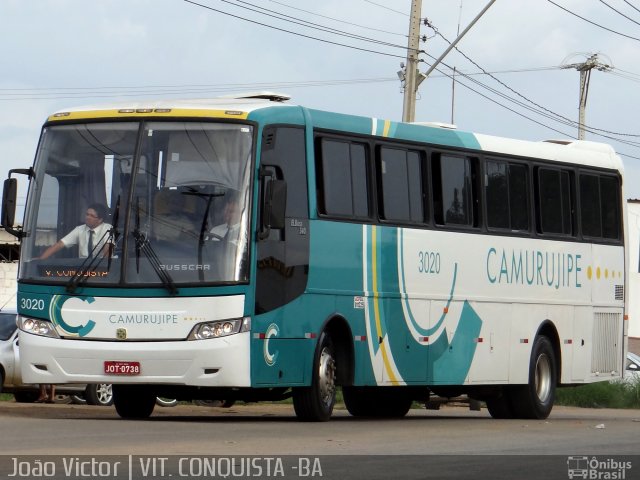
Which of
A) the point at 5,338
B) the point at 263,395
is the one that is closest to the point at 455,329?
the point at 263,395

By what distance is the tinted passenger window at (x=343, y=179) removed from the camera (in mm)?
18469

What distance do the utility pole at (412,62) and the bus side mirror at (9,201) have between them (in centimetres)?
1439

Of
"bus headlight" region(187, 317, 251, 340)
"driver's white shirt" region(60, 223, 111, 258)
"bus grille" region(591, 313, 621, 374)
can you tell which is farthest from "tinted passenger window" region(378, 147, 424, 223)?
"bus grille" region(591, 313, 621, 374)

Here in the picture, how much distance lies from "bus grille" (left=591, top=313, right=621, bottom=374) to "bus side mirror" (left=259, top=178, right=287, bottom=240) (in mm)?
8257

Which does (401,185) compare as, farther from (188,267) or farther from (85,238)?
(85,238)

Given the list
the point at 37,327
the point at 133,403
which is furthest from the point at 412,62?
the point at 37,327

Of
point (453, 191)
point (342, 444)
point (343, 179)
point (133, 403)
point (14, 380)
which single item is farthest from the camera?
point (14, 380)

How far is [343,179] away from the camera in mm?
18812

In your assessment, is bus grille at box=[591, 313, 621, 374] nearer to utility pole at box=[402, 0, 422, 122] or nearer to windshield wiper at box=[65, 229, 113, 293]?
utility pole at box=[402, 0, 422, 122]

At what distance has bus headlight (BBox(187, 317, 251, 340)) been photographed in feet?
55.7

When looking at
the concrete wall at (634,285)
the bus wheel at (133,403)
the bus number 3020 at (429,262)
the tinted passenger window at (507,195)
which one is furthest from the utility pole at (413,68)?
the concrete wall at (634,285)

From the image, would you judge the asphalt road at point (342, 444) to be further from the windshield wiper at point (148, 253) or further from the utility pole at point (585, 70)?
the utility pole at point (585, 70)

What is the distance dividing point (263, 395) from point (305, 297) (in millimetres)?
1319

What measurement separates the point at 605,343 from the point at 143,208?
30.7ft
